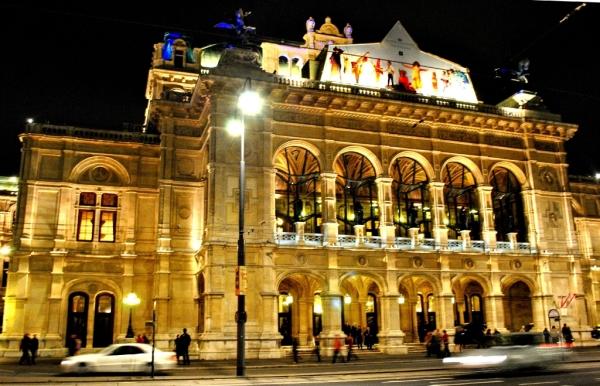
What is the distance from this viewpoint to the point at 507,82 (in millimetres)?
44000

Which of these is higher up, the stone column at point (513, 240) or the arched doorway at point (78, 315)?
the stone column at point (513, 240)

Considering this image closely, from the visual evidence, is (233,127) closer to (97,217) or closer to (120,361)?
(97,217)

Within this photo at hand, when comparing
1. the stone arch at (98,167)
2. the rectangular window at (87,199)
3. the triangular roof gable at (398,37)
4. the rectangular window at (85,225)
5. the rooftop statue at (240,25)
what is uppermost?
the triangular roof gable at (398,37)

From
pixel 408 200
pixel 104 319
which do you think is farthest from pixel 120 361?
pixel 408 200

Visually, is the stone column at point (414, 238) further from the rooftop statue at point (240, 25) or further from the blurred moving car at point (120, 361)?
the blurred moving car at point (120, 361)

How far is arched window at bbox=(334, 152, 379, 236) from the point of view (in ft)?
119

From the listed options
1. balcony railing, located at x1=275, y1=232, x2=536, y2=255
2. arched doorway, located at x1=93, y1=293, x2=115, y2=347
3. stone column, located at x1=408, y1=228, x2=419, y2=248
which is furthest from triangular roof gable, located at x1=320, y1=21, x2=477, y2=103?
arched doorway, located at x1=93, y1=293, x2=115, y2=347

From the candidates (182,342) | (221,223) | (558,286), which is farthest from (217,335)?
(558,286)

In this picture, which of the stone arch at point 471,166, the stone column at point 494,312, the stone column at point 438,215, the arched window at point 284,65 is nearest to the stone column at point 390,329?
the stone column at point 438,215

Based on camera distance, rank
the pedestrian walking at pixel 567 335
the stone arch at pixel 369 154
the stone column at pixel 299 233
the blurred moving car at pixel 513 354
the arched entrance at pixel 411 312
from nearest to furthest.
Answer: the blurred moving car at pixel 513 354 < the stone column at pixel 299 233 < the pedestrian walking at pixel 567 335 < the stone arch at pixel 369 154 < the arched entrance at pixel 411 312

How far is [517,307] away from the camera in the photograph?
128ft

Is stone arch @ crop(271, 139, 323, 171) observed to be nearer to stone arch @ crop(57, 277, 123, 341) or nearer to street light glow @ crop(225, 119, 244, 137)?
street light glow @ crop(225, 119, 244, 137)

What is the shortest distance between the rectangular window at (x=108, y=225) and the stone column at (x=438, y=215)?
20090 millimetres

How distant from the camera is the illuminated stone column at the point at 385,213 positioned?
3344 centimetres
